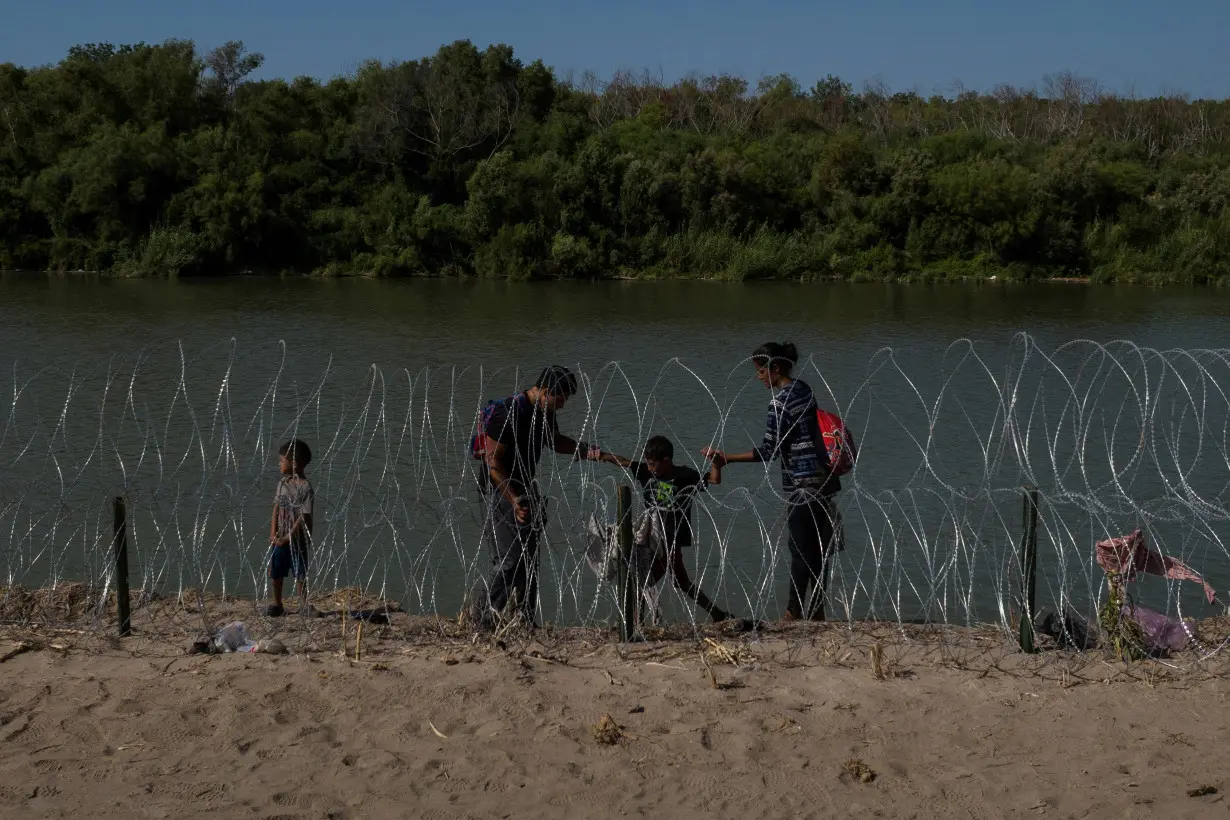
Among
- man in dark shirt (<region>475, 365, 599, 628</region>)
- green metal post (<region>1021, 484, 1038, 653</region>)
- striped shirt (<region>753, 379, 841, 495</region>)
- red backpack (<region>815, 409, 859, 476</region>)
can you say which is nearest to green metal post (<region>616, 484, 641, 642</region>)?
man in dark shirt (<region>475, 365, 599, 628</region>)

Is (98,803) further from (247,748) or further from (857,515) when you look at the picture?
(857,515)

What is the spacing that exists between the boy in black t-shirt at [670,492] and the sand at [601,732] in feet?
1.75

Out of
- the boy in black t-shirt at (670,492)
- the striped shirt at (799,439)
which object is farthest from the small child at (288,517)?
the striped shirt at (799,439)

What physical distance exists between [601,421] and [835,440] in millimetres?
6874

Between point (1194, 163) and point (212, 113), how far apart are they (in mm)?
39501

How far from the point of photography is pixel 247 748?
479 cm

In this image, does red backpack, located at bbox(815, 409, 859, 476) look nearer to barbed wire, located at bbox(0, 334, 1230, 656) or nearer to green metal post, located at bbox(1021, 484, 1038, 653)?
barbed wire, located at bbox(0, 334, 1230, 656)

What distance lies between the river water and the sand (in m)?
0.40

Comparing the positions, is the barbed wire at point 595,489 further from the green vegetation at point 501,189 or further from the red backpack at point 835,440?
the green vegetation at point 501,189

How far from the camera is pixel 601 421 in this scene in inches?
512

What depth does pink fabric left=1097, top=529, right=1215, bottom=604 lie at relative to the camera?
5.78 meters

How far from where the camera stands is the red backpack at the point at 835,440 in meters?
6.25

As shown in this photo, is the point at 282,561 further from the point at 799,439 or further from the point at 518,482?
the point at 799,439

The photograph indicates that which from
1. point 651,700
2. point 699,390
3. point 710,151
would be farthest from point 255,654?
point 710,151
